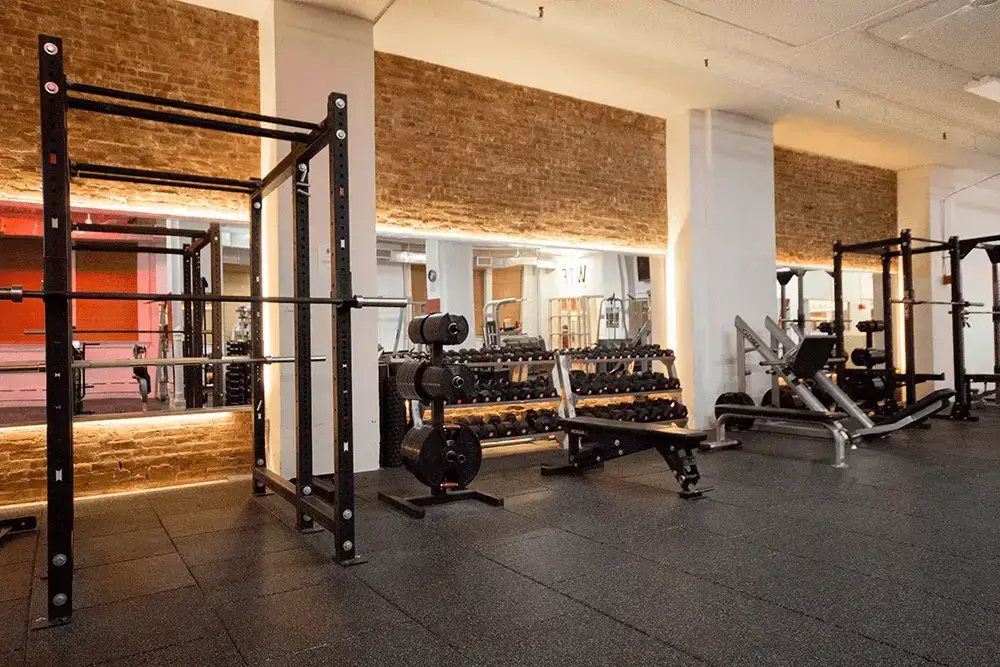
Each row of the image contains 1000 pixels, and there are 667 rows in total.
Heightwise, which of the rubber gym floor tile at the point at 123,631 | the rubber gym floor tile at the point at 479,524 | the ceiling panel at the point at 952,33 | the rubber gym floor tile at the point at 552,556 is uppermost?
the ceiling panel at the point at 952,33

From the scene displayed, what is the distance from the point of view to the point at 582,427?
4.71 m

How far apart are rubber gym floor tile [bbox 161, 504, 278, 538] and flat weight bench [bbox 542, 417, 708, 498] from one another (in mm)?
1916

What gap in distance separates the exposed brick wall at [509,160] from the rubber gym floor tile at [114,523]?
9.36ft

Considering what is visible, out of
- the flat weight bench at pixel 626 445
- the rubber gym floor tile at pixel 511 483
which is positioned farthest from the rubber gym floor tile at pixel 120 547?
the flat weight bench at pixel 626 445

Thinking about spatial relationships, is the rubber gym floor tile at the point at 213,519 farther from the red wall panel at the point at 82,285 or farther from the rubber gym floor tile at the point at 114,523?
the red wall panel at the point at 82,285

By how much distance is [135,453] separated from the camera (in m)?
4.48

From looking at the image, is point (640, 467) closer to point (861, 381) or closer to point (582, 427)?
point (582, 427)

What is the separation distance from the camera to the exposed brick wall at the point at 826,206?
8.46 m

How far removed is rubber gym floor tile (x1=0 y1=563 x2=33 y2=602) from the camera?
257cm

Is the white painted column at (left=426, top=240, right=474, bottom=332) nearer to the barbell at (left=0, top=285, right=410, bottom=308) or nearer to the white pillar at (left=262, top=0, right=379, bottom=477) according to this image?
the white pillar at (left=262, top=0, right=379, bottom=477)

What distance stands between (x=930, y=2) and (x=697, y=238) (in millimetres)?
2790

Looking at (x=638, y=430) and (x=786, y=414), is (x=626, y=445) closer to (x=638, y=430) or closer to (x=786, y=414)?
(x=638, y=430)

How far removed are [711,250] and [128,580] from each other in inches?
235

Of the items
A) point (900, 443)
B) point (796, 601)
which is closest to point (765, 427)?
point (900, 443)
